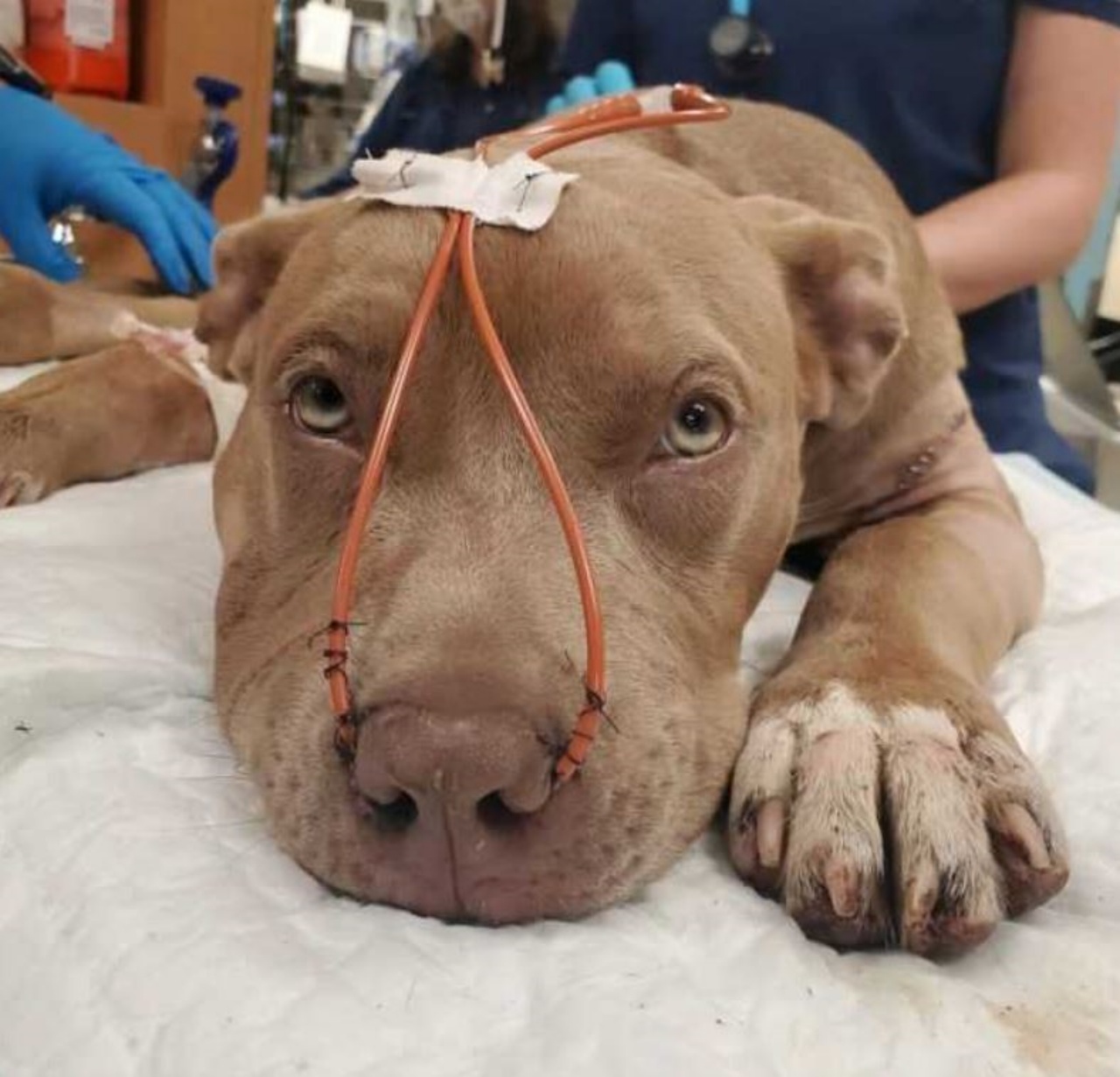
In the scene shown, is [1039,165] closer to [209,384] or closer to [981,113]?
[981,113]

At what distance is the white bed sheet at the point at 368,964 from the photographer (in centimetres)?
71

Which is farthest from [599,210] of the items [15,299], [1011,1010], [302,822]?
[15,299]

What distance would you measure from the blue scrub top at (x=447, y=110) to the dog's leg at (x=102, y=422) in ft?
4.98

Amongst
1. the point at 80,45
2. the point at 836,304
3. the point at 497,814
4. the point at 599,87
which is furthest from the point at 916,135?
the point at 80,45

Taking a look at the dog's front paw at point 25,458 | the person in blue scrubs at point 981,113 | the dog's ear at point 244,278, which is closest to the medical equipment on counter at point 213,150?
the person in blue scrubs at point 981,113

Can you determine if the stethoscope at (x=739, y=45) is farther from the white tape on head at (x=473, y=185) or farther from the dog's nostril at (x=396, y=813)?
the dog's nostril at (x=396, y=813)

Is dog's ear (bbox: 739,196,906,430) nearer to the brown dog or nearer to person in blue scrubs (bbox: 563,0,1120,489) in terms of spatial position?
the brown dog

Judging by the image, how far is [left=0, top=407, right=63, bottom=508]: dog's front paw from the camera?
157cm

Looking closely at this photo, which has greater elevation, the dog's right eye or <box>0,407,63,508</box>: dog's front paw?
the dog's right eye

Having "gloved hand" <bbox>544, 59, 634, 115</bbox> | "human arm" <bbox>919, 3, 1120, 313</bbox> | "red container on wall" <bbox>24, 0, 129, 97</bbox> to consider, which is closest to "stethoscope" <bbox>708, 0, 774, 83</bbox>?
"gloved hand" <bbox>544, 59, 634, 115</bbox>

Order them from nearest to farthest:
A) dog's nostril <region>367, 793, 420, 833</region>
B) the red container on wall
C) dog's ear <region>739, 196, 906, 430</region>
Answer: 1. dog's nostril <region>367, 793, 420, 833</region>
2. dog's ear <region>739, 196, 906, 430</region>
3. the red container on wall

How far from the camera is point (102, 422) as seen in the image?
1727mm

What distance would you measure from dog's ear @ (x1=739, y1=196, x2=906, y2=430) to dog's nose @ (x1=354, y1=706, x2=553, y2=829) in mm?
611

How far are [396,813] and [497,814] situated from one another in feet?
0.21
